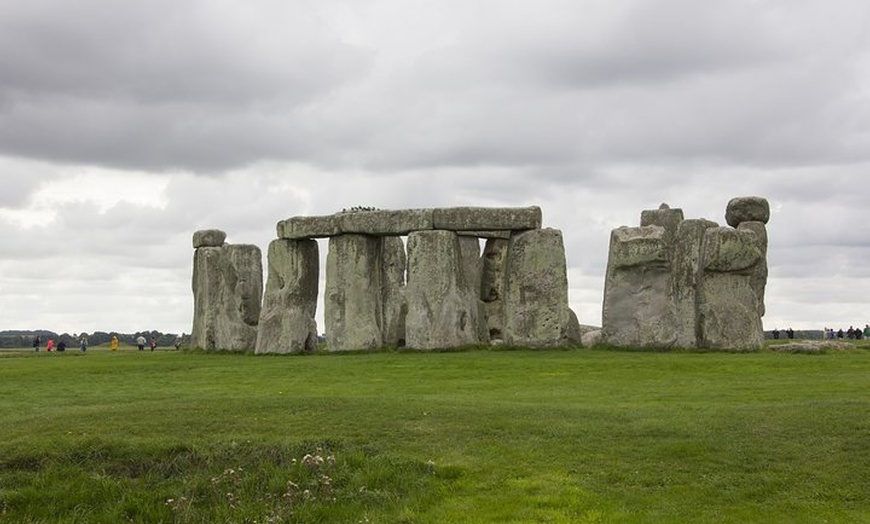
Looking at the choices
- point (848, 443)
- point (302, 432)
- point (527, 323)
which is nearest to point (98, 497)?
point (302, 432)

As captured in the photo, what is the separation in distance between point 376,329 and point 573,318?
5.44m

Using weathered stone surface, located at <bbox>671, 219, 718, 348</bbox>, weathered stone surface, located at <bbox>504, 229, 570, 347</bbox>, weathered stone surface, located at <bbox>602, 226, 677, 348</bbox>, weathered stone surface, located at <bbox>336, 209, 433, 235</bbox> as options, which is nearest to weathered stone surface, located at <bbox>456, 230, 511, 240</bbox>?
weathered stone surface, located at <bbox>336, 209, 433, 235</bbox>

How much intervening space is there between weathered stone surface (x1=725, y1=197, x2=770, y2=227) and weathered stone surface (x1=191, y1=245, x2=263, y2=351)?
1463cm

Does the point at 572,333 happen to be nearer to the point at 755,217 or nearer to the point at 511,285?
the point at 511,285

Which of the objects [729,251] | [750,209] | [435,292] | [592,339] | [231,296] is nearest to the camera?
[729,251]

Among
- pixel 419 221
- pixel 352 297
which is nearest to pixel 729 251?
pixel 419 221

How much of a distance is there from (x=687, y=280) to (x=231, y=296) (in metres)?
13.8

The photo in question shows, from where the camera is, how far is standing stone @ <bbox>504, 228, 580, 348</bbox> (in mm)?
29781

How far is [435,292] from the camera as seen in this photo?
30.3m

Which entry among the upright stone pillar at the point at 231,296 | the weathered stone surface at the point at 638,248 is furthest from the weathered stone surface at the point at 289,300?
the weathered stone surface at the point at 638,248

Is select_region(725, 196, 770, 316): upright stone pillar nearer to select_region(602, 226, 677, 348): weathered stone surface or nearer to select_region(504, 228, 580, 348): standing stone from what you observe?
select_region(602, 226, 677, 348): weathered stone surface

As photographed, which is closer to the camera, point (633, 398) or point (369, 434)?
point (369, 434)

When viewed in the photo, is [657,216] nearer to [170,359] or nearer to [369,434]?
[170,359]

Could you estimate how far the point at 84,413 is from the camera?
57.3ft
